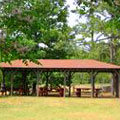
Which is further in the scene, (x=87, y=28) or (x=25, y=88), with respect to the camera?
(x=87, y=28)

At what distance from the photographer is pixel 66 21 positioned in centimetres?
4916

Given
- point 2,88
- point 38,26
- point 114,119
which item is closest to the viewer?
point 38,26

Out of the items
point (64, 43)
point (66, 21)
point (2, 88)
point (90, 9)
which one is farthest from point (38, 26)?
point (66, 21)

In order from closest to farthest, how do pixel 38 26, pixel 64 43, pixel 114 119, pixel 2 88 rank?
pixel 38 26 < pixel 114 119 < pixel 2 88 < pixel 64 43

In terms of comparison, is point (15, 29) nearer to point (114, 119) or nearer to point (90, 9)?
point (90, 9)

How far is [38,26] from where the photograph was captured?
4633 mm

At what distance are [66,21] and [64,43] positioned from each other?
13.8 feet

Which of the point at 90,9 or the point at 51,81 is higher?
the point at 90,9

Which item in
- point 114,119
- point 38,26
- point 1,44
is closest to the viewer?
point 1,44

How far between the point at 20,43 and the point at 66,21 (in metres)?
44.9

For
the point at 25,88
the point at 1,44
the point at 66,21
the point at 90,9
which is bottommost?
the point at 25,88

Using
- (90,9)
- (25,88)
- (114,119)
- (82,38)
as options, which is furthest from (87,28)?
(90,9)

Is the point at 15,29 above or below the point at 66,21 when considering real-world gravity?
below

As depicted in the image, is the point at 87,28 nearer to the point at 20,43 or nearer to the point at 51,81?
the point at 51,81
